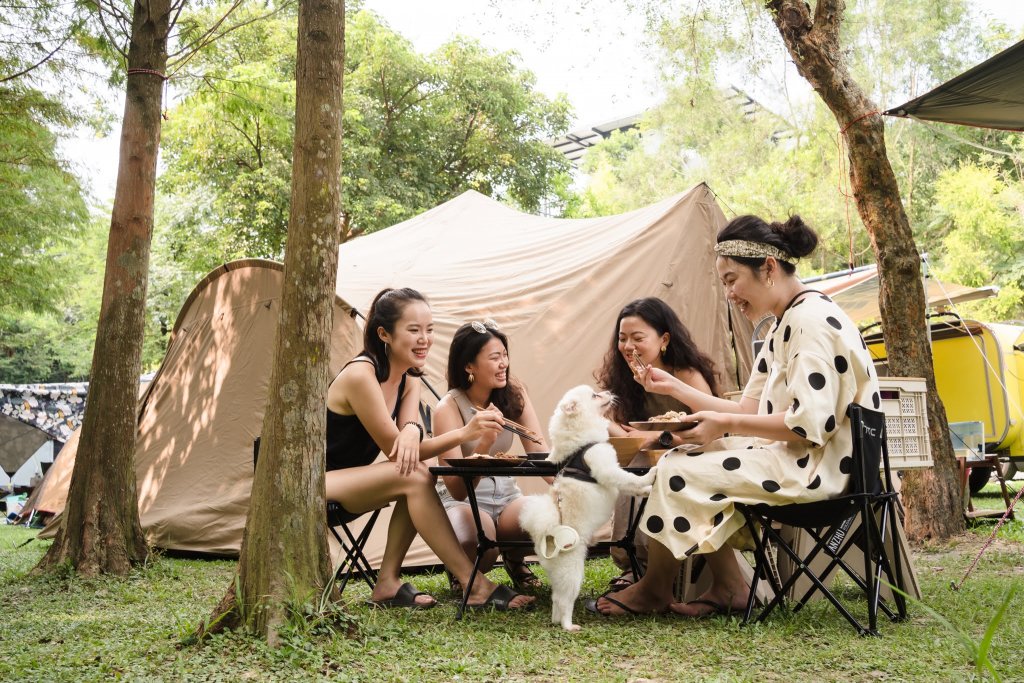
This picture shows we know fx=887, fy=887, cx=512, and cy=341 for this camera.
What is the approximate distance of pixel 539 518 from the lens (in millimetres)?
2646

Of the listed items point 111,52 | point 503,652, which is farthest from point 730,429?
point 111,52

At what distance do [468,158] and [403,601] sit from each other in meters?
13.7

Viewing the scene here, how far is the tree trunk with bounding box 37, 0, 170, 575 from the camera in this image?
13.0 feet

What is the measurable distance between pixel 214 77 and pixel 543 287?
7.65 ft

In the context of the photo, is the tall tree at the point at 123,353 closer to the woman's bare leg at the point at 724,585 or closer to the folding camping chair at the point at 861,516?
the woman's bare leg at the point at 724,585

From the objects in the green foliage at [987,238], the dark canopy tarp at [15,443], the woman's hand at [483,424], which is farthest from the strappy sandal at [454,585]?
the green foliage at [987,238]

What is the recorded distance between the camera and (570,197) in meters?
19.3

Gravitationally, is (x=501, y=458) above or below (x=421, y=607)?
above

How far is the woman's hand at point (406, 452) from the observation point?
117 inches

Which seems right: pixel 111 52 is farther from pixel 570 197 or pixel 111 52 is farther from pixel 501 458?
pixel 570 197

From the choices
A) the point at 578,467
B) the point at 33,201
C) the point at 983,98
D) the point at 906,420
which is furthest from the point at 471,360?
the point at 33,201

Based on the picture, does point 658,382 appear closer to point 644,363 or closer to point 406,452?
point 644,363

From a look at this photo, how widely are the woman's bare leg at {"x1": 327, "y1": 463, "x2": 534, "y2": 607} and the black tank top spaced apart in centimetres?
13

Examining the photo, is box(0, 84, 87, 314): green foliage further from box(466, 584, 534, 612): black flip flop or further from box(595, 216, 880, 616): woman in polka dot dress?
box(595, 216, 880, 616): woman in polka dot dress
